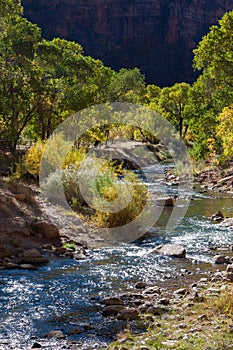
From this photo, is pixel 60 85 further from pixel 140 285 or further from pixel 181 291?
pixel 181 291

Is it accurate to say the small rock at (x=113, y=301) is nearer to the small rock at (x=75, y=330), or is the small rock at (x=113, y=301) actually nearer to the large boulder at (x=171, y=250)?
the small rock at (x=75, y=330)

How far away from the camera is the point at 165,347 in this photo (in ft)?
18.5

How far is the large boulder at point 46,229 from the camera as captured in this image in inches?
479

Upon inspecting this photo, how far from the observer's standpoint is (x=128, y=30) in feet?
424

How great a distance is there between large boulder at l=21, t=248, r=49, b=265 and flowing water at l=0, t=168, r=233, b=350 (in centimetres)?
23

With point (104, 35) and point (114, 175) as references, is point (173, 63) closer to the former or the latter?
point (104, 35)

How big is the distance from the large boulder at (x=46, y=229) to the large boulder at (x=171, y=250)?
3.04 m

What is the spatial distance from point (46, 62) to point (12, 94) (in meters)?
7.62

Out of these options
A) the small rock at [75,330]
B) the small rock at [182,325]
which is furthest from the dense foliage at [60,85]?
the small rock at [75,330]

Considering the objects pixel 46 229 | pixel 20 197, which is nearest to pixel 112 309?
pixel 46 229

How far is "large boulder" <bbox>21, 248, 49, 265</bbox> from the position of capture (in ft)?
33.2

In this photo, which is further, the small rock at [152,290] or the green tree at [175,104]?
the green tree at [175,104]

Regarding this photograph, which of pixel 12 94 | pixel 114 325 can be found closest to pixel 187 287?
pixel 114 325

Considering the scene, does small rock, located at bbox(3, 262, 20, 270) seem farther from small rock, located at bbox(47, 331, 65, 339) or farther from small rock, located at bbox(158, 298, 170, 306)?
small rock, located at bbox(158, 298, 170, 306)
